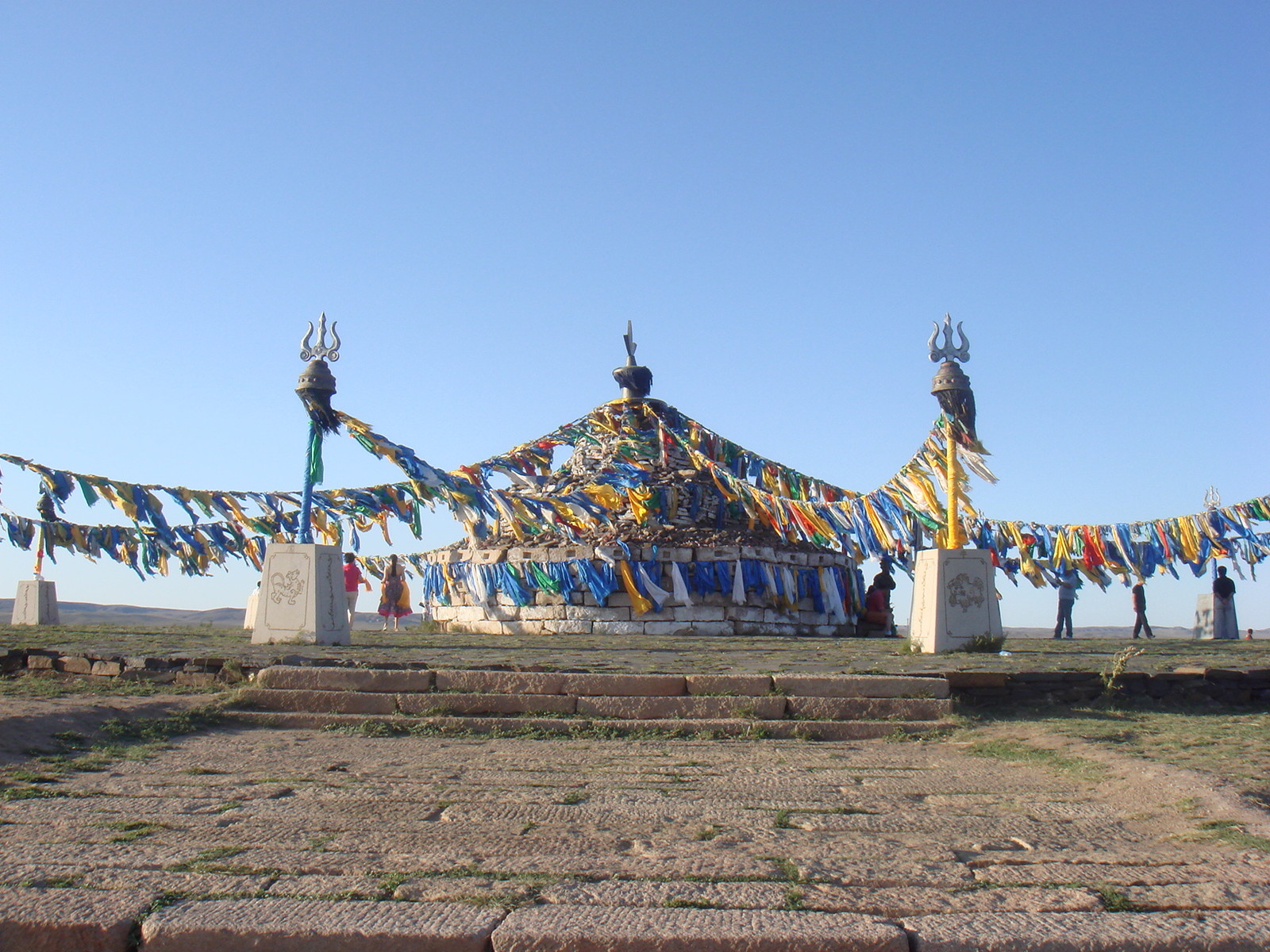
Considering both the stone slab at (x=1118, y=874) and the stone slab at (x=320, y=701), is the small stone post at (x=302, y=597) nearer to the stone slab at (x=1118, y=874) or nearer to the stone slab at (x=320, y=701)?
the stone slab at (x=320, y=701)

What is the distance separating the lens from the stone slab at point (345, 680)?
8008mm

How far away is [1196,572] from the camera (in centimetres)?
1620

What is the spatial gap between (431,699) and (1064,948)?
221 inches

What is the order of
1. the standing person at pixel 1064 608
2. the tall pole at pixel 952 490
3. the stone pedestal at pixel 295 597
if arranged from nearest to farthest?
the stone pedestal at pixel 295 597 < the tall pole at pixel 952 490 < the standing person at pixel 1064 608

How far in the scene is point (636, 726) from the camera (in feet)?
23.9

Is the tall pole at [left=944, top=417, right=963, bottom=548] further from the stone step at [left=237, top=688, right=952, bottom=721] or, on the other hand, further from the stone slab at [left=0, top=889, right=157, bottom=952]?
the stone slab at [left=0, top=889, right=157, bottom=952]

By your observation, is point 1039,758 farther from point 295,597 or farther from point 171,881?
point 295,597

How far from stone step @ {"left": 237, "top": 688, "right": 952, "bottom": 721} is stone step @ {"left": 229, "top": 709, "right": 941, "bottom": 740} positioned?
5.5 inches

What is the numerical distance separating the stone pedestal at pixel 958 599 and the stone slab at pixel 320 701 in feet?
20.9

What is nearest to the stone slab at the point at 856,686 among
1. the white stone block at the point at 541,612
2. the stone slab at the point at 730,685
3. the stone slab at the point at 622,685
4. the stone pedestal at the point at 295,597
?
the stone slab at the point at 730,685

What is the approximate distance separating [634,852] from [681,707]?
3.70 metres

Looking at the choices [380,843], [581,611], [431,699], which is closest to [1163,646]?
[581,611]

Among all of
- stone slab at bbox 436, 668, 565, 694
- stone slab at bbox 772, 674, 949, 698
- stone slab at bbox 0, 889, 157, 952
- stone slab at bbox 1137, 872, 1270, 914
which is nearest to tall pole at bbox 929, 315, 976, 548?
stone slab at bbox 772, 674, 949, 698

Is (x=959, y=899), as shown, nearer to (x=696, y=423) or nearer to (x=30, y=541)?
(x=30, y=541)
